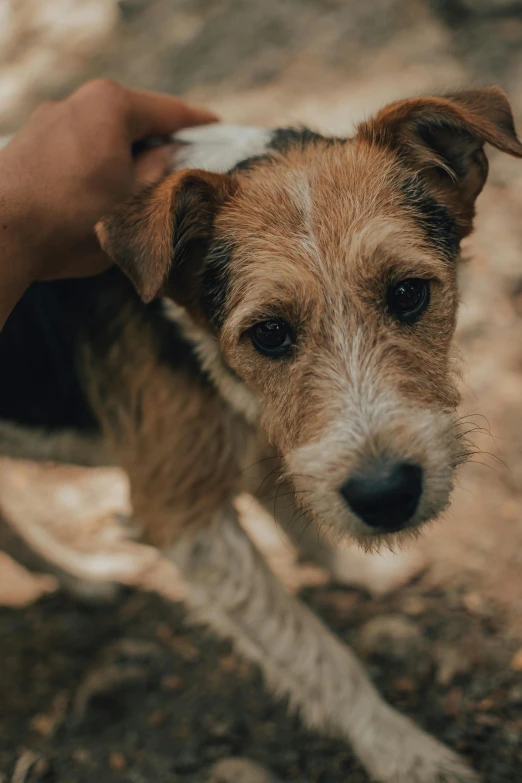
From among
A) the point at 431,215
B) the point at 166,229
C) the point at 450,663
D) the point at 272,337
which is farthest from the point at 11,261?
the point at 450,663

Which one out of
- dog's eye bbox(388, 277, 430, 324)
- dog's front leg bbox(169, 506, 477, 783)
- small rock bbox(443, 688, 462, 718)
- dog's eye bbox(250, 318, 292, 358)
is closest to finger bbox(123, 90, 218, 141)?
dog's eye bbox(250, 318, 292, 358)

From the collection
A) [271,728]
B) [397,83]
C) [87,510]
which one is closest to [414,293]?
[271,728]

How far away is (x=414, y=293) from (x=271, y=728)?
2121 mm

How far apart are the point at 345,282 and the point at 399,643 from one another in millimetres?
1964

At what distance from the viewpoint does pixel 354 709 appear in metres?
2.94

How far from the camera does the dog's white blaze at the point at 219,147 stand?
9.04 ft

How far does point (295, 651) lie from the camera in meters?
2.93

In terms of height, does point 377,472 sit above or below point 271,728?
above

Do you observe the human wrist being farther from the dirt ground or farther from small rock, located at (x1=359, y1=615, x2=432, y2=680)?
small rock, located at (x1=359, y1=615, x2=432, y2=680)

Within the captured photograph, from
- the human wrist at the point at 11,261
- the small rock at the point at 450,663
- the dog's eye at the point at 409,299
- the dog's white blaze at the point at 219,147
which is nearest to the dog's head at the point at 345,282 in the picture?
the dog's eye at the point at 409,299

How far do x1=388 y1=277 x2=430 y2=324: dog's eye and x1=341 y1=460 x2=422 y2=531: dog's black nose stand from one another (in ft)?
1.82

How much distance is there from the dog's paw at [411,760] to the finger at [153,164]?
2.49 m

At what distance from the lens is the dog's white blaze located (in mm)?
2756

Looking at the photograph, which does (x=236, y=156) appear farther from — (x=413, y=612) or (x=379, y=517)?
(x=413, y=612)
